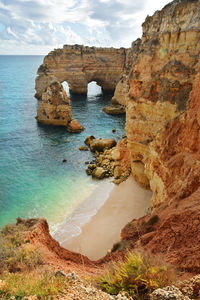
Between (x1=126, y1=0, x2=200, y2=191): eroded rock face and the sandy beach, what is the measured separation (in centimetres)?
272

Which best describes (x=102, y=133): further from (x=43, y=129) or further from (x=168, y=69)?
(x=168, y=69)

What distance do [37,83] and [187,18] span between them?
149 ft

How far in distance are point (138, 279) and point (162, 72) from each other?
11.8 meters

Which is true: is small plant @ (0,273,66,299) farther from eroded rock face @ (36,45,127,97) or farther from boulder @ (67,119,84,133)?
eroded rock face @ (36,45,127,97)

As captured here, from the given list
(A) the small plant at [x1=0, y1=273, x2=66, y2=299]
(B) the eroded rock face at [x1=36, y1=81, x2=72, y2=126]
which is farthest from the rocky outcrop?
(B) the eroded rock face at [x1=36, y1=81, x2=72, y2=126]

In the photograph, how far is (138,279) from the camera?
15.2 feet

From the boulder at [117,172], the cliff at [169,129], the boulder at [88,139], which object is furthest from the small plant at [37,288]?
the boulder at [88,139]

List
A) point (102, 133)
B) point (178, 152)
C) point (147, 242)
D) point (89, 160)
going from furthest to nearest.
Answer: point (102, 133)
point (89, 160)
point (178, 152)
point (147, 242)

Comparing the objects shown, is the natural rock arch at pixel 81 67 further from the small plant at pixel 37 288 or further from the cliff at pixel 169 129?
the small plant at pixel 37 288

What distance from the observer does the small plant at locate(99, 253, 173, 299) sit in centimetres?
448

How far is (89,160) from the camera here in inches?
1017

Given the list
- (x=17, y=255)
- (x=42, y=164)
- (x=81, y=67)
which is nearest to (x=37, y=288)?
(x=17, y=255)

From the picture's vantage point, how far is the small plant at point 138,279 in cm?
448

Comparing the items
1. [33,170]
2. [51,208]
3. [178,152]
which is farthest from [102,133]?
[178,152]
